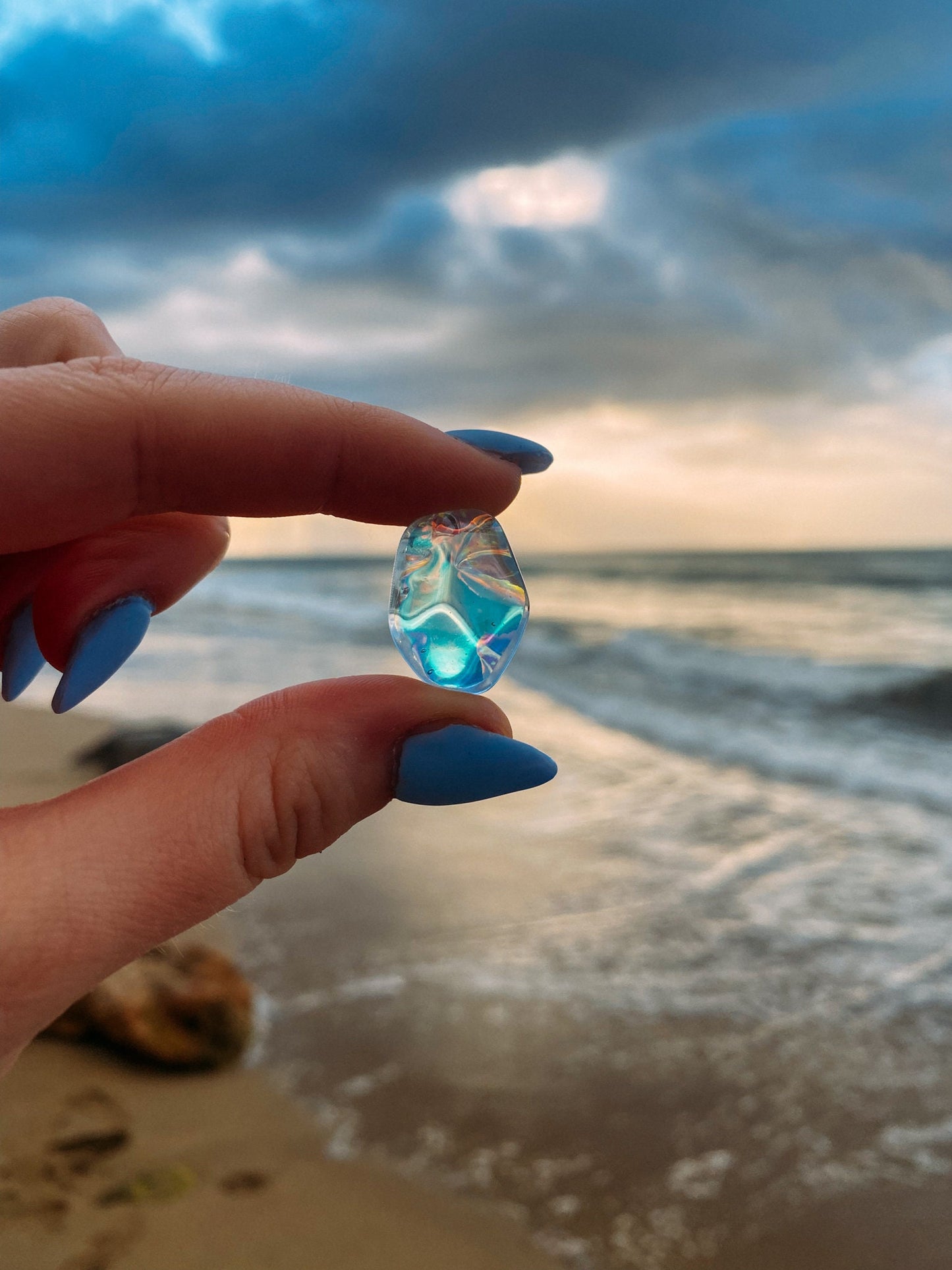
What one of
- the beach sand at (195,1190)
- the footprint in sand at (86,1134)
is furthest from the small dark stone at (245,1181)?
the footprint in sand at (86,1134)

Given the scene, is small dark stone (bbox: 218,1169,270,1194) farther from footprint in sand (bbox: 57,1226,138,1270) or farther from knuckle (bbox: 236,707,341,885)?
knuckle (bbox: 236,707,341,885)

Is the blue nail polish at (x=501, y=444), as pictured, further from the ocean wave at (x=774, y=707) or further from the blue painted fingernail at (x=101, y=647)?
the ocean wave at (x=774, y=707)

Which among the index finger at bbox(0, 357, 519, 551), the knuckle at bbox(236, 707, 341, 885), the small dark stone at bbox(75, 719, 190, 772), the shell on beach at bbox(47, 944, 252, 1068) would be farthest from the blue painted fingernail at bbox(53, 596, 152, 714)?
the small dark stone at bbox(75, 719, 190, 772)

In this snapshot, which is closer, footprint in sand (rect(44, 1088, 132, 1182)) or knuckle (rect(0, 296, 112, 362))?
knuckle (rect(0, 296, 112, 362))

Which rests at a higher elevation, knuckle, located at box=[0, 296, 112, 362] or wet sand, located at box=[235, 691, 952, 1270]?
knuckle, located at box=[0, 296, 112, 362]

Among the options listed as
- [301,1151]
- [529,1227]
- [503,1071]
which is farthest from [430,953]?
[529,1227]

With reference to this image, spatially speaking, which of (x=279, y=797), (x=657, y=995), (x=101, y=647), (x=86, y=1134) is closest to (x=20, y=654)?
(x=101, y=647)
